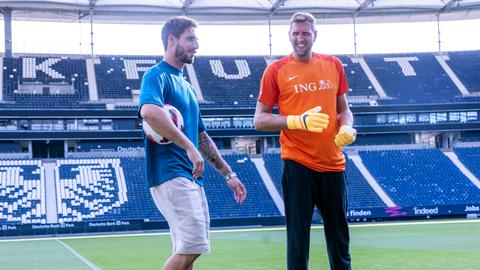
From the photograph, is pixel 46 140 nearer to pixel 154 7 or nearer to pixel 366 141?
pixel 154 7

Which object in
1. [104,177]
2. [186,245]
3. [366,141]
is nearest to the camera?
[186,245]

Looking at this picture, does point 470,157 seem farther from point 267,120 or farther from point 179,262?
point 179,262

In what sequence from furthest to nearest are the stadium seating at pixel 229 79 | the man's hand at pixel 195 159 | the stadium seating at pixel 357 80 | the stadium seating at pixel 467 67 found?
the stadium seating at pixel 467 67 → the stadium seating at pixel 357 80 → the stadium seating at pixel 229 79 → the man's hand at pixel 195 159

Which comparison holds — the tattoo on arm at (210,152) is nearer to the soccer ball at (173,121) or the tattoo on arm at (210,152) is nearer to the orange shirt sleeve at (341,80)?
the soccer ball at (173,121)

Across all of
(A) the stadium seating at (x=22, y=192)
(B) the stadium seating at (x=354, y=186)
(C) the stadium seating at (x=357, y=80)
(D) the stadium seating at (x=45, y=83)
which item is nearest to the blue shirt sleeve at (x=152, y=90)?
(A) the stadium seating at (x=22, y=192)

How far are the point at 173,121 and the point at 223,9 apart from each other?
137 feet

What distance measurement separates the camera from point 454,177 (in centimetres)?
4525

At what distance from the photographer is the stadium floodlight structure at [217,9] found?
147 feet

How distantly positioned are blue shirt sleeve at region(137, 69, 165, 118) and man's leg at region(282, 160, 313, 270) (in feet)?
4.23

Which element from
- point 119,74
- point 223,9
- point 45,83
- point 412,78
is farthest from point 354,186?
point 45,83

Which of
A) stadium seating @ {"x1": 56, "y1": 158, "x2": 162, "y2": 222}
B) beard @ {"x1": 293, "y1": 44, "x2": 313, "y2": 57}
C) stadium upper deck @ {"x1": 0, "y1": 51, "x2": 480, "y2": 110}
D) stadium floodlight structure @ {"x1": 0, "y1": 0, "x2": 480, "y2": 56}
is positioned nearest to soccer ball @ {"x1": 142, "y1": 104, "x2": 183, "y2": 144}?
beard @ {"x1": 293, "y1": 44, "x2": 313, "y2": 57}

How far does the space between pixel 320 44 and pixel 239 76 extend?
8009 mm

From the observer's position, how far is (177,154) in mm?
5480

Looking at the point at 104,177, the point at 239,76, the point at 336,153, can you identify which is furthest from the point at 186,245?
the point at 239,76
